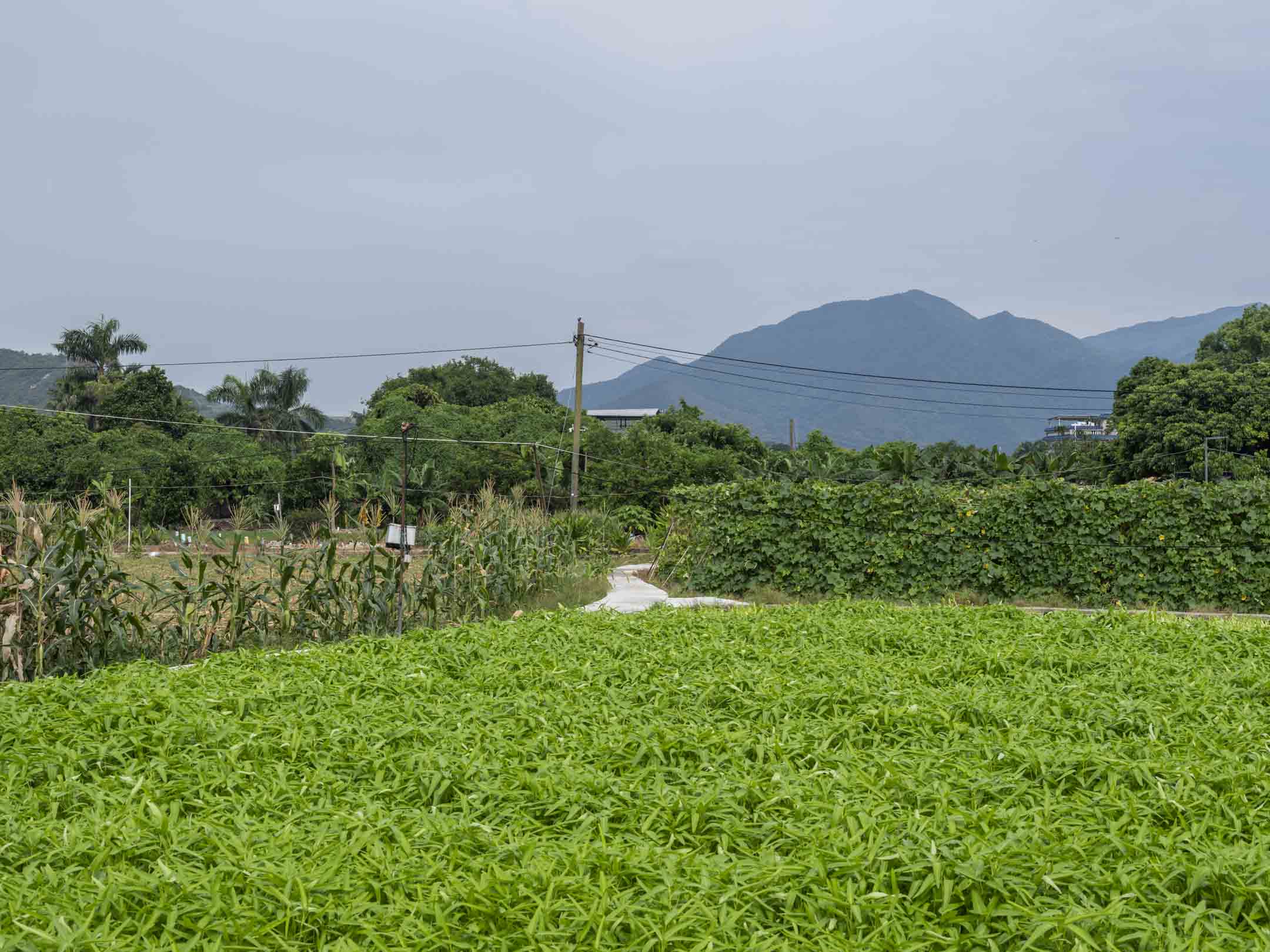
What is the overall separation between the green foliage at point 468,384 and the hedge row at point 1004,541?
41417 millimetres

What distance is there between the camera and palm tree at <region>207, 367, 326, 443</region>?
47656 mm

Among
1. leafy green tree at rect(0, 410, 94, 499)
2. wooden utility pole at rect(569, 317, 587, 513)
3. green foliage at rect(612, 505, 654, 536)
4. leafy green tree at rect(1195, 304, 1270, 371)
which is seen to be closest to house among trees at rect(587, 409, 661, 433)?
leafy green tree at rect(1195, 304, 1270, 371)

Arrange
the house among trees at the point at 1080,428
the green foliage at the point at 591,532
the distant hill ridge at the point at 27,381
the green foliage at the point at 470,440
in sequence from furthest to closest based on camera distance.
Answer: the distant hill ridge at the point at 27,381 < the house among trees at the point at 1080,428 < the green foliage at the point at 470,440 < the green foliage at the point at 591,532

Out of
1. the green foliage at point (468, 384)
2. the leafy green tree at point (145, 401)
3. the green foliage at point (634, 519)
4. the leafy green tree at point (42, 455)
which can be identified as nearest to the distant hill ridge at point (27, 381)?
the green foliage at point (468, 384)

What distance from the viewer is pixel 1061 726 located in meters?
3.58

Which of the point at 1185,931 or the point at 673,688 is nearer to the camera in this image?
the point at 1185,931

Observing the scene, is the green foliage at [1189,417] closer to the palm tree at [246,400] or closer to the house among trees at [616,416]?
→ the palm tree at [246,400]

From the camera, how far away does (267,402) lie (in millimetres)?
48688

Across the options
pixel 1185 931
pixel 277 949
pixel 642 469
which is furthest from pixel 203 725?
pixel 642 469

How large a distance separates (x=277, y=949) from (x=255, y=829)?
610 millimetres

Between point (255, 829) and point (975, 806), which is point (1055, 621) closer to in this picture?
point (975, 806)

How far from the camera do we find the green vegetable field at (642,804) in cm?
214

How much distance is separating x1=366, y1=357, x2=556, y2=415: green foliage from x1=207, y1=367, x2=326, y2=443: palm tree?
501 centimetres

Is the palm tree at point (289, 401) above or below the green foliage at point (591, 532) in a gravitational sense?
above
